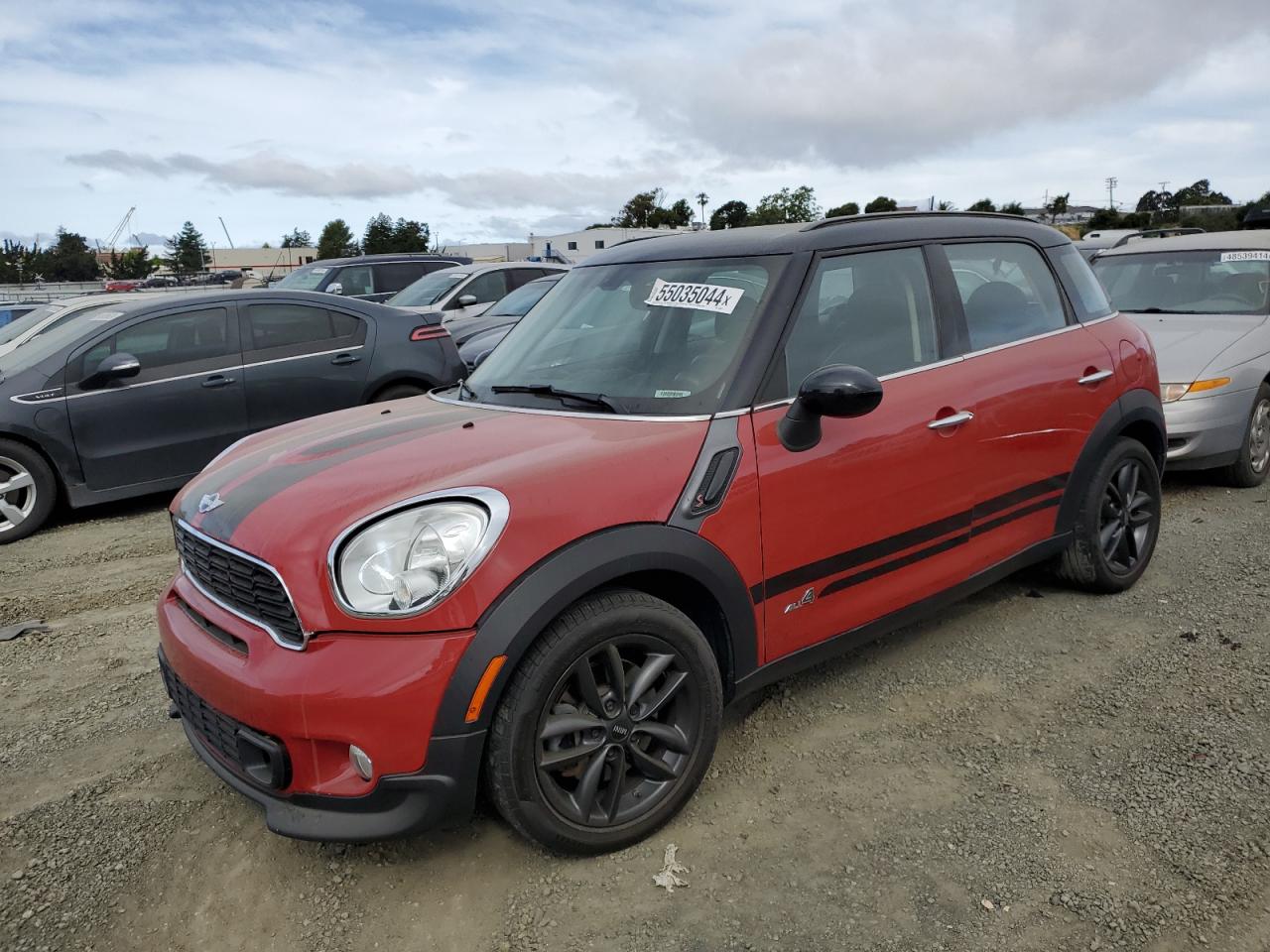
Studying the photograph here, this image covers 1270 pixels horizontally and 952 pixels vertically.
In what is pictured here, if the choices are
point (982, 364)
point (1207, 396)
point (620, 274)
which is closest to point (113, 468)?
point (620, 274)

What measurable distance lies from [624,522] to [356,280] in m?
12.8

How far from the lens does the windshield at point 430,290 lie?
12359mm

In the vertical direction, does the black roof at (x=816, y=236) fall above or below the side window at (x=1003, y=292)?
above

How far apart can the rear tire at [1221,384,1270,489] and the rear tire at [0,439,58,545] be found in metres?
7.84

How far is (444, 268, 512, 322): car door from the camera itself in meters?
12.1

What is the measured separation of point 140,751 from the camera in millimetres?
3303

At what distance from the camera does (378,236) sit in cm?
8125

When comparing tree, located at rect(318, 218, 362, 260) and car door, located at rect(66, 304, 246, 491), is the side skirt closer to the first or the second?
car door, located at rect(66, 304, 246, 491)

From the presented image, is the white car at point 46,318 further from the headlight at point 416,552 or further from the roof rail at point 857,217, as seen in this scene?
the headlight at point 416,552

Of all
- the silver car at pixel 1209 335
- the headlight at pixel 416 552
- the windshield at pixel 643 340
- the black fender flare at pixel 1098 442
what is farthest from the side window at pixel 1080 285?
the headlight at pixel 416 552

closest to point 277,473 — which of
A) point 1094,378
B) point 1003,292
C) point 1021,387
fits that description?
point 1021,387

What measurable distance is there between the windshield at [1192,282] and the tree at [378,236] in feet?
255

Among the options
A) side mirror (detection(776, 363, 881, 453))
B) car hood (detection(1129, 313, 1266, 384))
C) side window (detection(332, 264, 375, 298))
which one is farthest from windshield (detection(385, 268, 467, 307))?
side mirror (detection(776, 363, 881, 453))

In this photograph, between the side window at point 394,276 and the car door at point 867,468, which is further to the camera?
the side window at point 394,276
